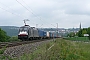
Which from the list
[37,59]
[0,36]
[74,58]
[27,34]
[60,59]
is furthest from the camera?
[0,36]

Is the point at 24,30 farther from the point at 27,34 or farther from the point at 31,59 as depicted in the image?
the point at 31,59

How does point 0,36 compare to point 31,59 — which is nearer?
point 31,59

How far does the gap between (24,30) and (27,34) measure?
5.37ft

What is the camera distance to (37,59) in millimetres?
10414

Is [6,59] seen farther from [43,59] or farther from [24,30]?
[24,30]

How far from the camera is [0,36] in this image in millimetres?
93625

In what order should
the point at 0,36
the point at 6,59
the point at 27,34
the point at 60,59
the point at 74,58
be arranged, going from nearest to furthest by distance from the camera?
the point at 6,59 → the point at 60,59 → the point at 74,58 → the point at 27,34 → the point at 0,36

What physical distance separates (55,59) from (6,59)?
97.3 inches

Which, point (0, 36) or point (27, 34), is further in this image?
point (0, 36)

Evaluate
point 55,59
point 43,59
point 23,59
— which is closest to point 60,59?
point 55,59

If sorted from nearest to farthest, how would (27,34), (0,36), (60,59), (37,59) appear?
(37,59), (60,59), (27,34), (0,36)

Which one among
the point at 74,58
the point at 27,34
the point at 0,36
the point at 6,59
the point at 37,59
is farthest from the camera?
the point at 0,36

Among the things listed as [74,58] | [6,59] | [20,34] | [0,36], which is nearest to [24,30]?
[20,34]

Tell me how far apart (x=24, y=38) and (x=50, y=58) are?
3729 cm
